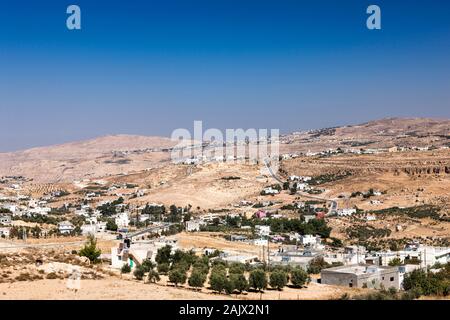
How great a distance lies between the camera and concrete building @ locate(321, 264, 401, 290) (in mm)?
27180

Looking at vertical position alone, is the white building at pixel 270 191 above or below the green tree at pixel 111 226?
above

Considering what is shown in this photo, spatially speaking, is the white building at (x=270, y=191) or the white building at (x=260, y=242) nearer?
the white building at (x=260, y=242)

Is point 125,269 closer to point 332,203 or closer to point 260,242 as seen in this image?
point 260,242

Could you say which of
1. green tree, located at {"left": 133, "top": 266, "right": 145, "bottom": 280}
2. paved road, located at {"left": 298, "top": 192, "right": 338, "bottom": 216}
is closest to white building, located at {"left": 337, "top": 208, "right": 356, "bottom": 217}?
paved road, located at {"left": 298, "top": 192, "right": 338, "bottom": 216}

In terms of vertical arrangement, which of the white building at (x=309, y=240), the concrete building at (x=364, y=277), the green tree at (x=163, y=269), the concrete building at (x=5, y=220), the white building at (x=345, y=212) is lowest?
the white building at (x=309, y=240)

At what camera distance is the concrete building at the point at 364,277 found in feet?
89.2

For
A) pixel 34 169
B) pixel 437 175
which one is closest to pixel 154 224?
pixel 437 175

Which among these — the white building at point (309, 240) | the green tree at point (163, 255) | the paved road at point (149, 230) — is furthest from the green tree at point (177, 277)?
the white building at point (309, 240)

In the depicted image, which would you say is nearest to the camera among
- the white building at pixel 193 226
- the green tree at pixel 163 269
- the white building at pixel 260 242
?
the green tree at pixel 163 269

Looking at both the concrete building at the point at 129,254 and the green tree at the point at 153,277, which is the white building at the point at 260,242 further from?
the green tree at the point at 153,277

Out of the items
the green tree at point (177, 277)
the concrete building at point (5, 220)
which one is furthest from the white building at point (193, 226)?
the green tree at point (177, 277)

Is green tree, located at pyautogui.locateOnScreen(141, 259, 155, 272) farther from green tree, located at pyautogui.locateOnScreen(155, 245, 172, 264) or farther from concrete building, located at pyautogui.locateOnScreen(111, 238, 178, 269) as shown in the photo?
green tree, located at pyautogui.locateOnScreen(155, 245, 172, 264)

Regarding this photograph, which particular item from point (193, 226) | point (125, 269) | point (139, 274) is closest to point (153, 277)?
point (139, 274)

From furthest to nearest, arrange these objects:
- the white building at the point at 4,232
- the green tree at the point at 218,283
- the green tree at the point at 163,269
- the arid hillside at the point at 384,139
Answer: the arid hillside at the point at 384,139 → the white building at the point at 4,232 → the green tree at the point at 163,269 → the green tree at the point at 218,283
